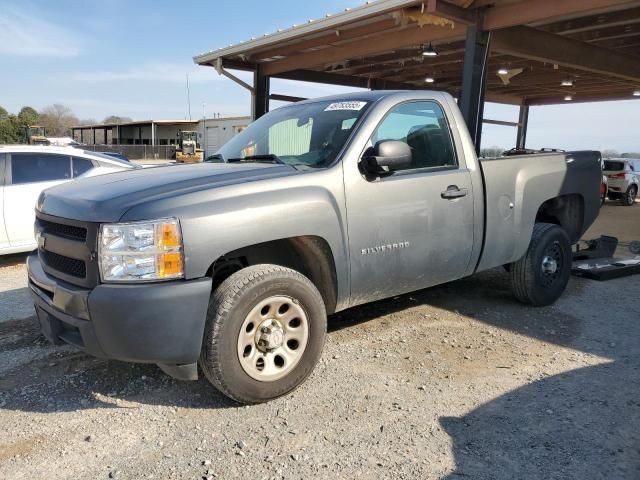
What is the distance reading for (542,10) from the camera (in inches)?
332

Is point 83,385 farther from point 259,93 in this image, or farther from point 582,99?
point 582,99

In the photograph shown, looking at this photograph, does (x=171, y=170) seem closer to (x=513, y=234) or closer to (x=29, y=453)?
(x=29, y=453)

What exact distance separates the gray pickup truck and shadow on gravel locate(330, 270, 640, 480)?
95 centimetres

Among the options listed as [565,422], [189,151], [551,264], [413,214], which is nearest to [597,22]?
[551,264]

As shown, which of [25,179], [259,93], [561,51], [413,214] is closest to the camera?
[413,214]

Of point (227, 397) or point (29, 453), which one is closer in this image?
point (29, 453)

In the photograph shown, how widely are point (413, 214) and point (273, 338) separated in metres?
1.37

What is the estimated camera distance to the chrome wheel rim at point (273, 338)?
10.1ft

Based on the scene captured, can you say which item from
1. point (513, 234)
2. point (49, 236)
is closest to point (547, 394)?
point (513, 234)

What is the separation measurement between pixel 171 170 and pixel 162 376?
1.43 metres

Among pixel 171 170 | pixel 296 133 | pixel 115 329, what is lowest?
pixel 115 329

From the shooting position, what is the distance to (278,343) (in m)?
3.18

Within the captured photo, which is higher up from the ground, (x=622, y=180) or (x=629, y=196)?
(x=622, y=180)

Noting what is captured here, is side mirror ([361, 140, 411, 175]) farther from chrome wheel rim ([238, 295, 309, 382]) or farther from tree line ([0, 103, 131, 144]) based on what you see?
tree line ([0, 103, 131, 144])
